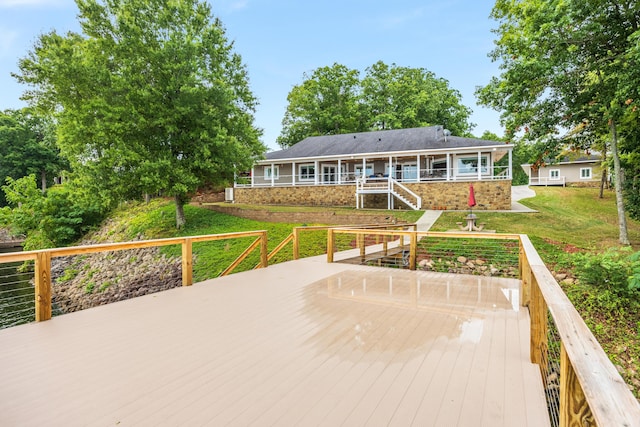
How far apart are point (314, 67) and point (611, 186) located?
2686cm

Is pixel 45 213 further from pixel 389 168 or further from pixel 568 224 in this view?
pixel 568 224

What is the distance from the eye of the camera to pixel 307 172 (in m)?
22.7

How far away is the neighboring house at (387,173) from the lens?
56.3ft

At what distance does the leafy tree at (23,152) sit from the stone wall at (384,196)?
850 inches

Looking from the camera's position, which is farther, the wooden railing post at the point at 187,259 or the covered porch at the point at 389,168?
the covered porch at the point at 389,168

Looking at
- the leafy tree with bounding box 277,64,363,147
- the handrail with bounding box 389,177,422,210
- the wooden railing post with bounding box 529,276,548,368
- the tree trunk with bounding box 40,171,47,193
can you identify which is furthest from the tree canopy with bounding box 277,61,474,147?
the wooden railing post with bounding box 529,276,548,368

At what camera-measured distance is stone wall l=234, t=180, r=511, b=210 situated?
16359 millimetres

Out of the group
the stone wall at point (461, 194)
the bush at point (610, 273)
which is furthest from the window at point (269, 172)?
the bush at point (610, 273)

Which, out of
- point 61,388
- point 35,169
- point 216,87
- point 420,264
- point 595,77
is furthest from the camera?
point 35,169

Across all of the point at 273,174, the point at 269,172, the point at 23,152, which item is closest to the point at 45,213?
the point at 273,174

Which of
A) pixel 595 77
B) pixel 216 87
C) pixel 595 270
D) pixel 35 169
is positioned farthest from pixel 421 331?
pixel 35 169

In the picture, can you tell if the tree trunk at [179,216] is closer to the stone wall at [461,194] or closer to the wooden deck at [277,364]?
the stone wall at [461,194]

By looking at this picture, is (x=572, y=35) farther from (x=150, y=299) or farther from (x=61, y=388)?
(x=61, y=388)

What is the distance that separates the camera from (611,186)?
71.3 ft
